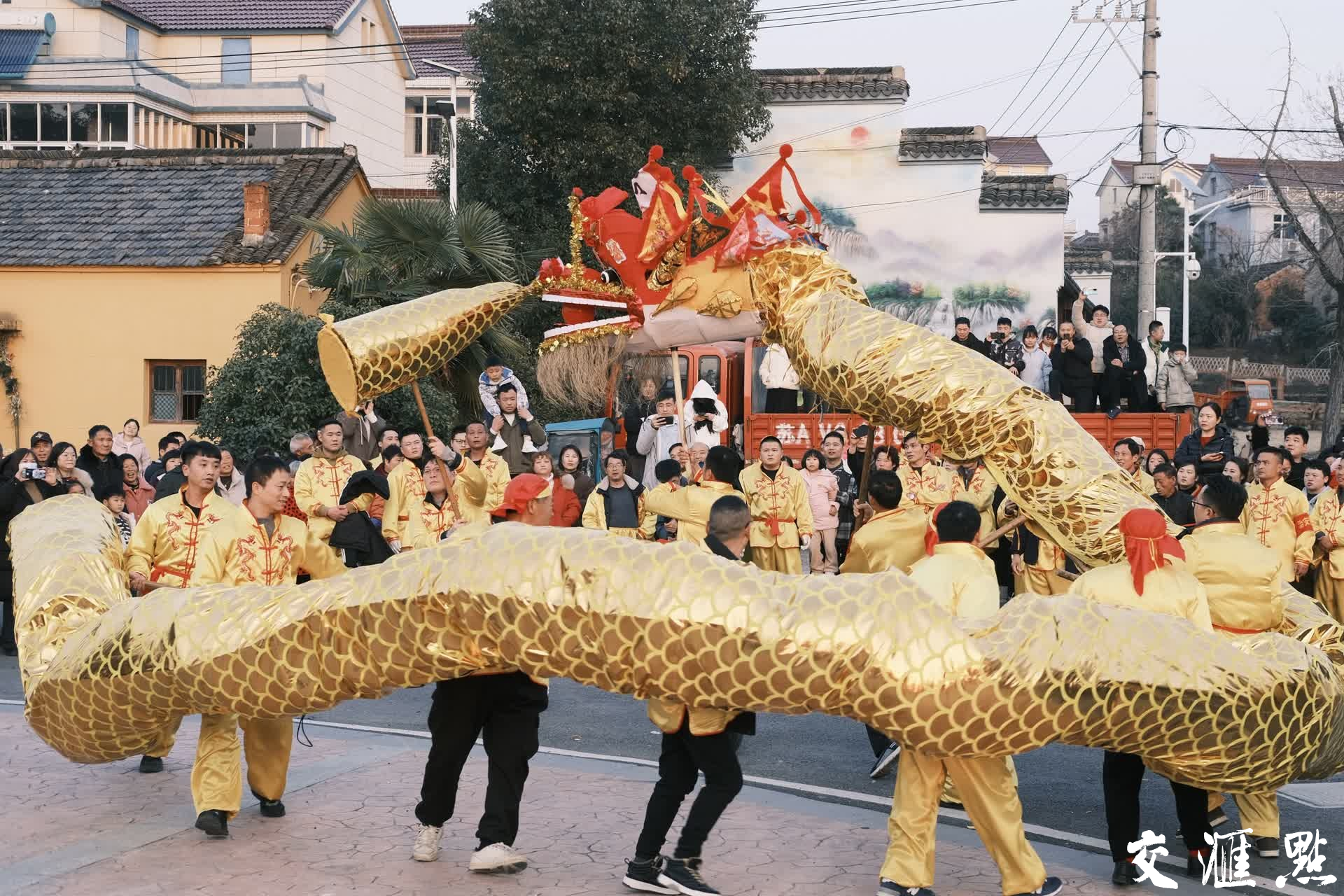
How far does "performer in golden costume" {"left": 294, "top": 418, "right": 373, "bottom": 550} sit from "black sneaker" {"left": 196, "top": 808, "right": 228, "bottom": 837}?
13.8ft

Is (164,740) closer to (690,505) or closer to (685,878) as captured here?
(685,878)

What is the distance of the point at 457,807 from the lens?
653 centimetres

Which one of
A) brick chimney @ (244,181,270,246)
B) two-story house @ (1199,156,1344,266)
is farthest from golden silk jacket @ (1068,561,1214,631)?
two-story house @ (1199,156,1344,266)

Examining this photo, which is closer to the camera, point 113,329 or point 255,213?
point 255,213

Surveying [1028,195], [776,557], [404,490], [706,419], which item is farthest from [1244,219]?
[404,490]

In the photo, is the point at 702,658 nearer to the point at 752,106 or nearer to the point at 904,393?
the point at 904,393

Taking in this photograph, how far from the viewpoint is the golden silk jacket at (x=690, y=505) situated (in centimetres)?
810

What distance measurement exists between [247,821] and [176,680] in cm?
115

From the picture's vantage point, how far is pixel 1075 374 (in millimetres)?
14117

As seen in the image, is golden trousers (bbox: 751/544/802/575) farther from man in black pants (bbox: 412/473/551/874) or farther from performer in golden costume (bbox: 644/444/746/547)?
man in black pants (bbox: 412/473/551/874)

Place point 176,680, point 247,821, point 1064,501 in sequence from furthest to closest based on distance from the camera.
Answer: point 247,821, point 1064,501, point 176,680

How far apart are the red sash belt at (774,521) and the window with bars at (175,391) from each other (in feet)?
45.0

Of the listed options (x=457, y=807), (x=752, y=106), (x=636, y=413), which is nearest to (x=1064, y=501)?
(x=457, y=807)

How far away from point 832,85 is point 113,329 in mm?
12641
